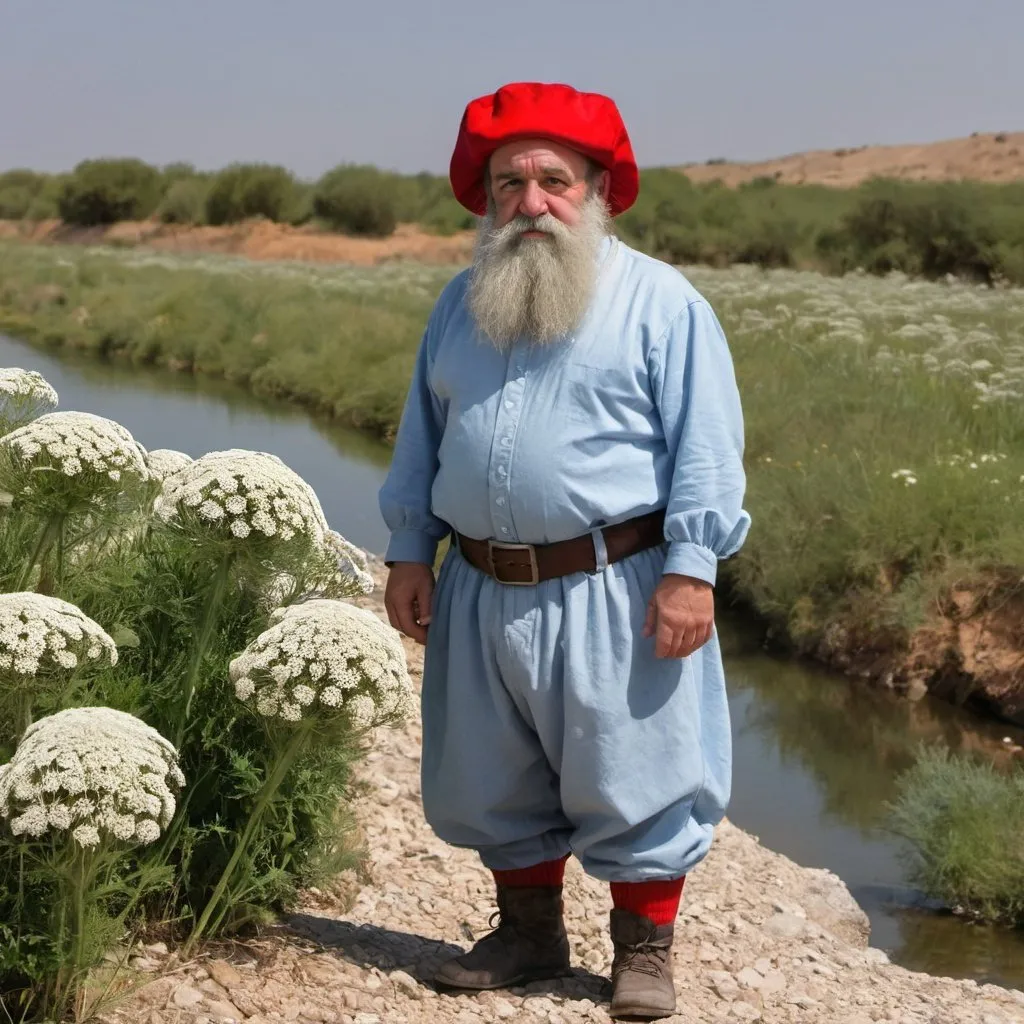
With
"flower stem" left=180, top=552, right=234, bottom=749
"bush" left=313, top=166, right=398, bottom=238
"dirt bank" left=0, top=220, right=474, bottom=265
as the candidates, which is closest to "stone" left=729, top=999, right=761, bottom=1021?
"flower stem" left=180, top=552, right=234, bottom=749

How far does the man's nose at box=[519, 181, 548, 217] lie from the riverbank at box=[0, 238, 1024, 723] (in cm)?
580

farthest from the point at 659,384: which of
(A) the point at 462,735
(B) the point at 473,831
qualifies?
(B) the point at 473,831

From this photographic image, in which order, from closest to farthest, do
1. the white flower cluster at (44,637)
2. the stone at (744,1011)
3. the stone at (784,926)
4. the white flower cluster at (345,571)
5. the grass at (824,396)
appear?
1. the white flower cluster at (44,637)
2. the white flower cluster at (345,571)
3. the stone at (744,1011)
4. the stone at (784,926)
5. the grass at (824,396)

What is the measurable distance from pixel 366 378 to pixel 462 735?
602 inches

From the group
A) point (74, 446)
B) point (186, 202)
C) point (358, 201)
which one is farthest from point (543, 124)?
point (186, 202)

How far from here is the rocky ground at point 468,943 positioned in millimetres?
3348

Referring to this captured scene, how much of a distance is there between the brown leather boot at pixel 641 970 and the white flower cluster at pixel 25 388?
2.06m

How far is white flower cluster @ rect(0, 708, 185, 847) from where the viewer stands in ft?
8.73

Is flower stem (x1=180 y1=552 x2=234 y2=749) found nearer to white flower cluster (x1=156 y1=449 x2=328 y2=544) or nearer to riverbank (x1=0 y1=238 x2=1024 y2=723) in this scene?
white flower cluster (x1=156 y1=449 x2=328 y2=544)

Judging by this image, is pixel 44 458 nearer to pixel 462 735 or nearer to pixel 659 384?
pixel 462 735

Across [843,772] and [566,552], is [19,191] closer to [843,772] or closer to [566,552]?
[843,772]

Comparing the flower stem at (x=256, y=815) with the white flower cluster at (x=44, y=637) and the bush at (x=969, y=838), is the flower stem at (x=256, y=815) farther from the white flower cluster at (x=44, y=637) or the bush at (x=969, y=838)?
the bush at (x=969, y=838)

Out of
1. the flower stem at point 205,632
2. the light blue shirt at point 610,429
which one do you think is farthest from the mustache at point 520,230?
the flower stem at point 205,632

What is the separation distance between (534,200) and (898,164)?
88.2 meters
